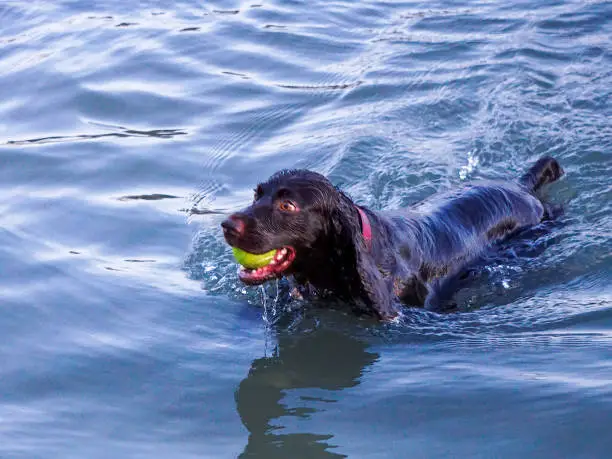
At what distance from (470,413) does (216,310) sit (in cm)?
204

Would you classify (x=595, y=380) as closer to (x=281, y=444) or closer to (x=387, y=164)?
(x=281, y=444)

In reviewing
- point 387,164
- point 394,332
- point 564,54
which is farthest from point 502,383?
point 564,54

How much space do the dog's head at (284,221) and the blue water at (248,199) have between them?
0.49m

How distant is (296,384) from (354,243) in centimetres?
92

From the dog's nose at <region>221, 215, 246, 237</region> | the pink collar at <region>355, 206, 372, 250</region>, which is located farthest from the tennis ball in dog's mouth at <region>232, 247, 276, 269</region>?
the pink collar at <region>355, 206, 372, 250</region>

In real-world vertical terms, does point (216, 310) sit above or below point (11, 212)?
below

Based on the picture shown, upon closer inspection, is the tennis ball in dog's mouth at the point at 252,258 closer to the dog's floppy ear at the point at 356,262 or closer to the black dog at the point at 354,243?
the black dog at the point at 354,243

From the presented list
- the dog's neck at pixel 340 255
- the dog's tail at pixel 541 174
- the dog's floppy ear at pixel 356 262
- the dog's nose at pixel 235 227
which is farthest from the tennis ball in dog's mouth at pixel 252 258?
the dog's tail at pixel 541 174

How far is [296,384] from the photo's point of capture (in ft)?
17.5

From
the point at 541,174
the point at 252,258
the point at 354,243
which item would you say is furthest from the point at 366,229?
the point at 541,174

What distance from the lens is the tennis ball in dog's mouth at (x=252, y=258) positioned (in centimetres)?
557

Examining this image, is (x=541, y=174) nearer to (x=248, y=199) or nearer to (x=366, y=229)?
(x=248, y=199)

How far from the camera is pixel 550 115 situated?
977cm

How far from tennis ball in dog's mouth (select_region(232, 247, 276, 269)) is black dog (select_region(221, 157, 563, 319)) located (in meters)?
0.03
